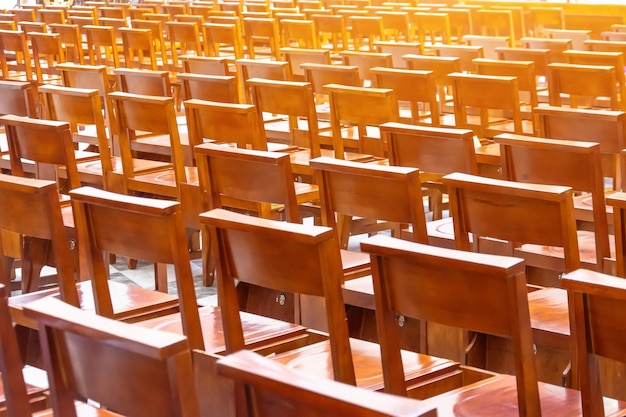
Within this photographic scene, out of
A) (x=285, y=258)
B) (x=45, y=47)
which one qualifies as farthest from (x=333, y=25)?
(x=285, y=258)

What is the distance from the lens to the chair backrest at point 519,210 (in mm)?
2904

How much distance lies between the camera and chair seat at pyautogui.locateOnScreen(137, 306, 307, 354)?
3.20m

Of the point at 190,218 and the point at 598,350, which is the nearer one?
the point at 598,350

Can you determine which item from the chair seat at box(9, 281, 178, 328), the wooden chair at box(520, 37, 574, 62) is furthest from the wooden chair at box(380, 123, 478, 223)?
the wooden chair at box(520, 37, 574, 62)

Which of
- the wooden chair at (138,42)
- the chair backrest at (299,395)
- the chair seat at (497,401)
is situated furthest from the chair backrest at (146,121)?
the wooden chair at (138,42)

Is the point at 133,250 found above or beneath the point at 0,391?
above

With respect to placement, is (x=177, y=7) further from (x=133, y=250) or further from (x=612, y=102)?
(x=133, y=250)

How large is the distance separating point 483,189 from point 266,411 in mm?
1419

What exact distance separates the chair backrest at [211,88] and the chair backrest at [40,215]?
2.45m

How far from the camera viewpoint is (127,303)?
364cm

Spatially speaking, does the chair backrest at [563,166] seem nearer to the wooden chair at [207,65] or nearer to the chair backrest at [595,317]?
the chair backrest at [595,317]

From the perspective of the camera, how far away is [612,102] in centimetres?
556

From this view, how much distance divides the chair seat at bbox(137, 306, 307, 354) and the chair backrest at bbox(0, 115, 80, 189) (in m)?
1.17

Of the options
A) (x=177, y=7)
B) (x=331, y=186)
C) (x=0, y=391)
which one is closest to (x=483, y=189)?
(x=331, y=186)
